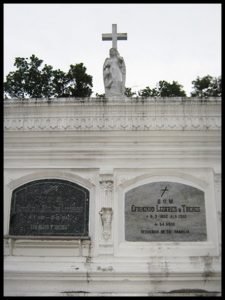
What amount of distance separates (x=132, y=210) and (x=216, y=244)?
1.49 meters

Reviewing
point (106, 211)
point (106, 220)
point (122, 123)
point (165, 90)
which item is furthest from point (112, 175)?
point (165, 90)

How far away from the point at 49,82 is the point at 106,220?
9.41m

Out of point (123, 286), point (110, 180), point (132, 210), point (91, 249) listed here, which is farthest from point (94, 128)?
point (123, 286)

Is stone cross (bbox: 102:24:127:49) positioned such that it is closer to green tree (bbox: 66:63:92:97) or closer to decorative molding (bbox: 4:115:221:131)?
decorative molding (bbox: 4:115:221:131)

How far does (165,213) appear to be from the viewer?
7.04 meters

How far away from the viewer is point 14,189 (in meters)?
7.39

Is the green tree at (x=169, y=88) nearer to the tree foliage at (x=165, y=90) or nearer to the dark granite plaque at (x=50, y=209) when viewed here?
the tree foliage at (x=165, y=90)

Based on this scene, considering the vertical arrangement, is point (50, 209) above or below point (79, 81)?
below

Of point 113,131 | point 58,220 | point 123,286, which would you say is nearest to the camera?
point 123,286

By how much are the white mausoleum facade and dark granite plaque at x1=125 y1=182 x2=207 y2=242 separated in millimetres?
101

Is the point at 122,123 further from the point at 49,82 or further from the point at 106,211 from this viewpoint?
the point at 49,82

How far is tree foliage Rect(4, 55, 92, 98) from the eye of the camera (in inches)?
592

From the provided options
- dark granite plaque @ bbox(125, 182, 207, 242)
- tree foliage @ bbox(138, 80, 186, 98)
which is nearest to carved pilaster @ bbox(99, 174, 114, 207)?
dark granite plaque @ bbox(125, 182, 207, 242)

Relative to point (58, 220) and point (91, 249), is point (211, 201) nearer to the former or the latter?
point (91, 249)
